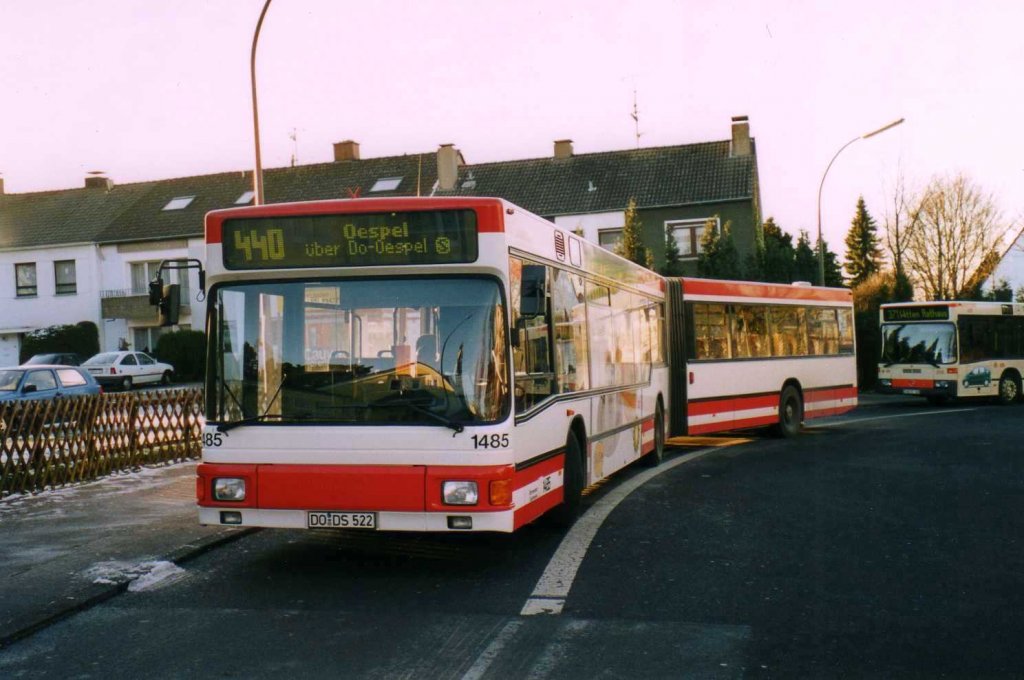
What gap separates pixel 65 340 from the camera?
163 feet

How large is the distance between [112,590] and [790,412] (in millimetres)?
14814

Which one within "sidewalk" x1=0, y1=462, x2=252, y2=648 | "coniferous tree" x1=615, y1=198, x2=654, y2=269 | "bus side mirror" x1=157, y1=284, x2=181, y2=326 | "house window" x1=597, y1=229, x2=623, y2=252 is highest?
"house window" x1=597, y1=229, x2=623, y2=252

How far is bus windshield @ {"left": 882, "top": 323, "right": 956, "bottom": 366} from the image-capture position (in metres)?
30.4

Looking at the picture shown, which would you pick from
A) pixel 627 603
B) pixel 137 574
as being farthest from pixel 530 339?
pixel 137 574

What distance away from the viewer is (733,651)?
6.05 metres

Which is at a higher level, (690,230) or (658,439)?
(690,230)

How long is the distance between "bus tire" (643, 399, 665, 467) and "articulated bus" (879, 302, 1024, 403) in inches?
678

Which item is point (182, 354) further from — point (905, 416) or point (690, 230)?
point (905, 416)

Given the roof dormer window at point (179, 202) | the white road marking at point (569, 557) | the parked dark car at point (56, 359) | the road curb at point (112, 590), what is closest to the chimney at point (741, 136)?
the roof dormer window at point (179, 202)

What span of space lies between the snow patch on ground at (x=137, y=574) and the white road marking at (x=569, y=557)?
2791 millimetres

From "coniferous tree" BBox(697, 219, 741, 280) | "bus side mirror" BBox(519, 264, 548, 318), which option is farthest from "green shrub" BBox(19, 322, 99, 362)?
"bus side mirror" BBox(519, 264, 548, 318)

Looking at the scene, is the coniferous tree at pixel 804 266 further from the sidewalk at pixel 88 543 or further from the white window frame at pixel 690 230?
the sidewalk at pixel 88 543

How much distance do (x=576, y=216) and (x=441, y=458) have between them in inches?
1659

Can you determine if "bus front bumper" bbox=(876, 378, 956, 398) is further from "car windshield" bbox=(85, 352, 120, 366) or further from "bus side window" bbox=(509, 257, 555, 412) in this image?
"car windshield" bbox=(85, 352, 120, 366)
